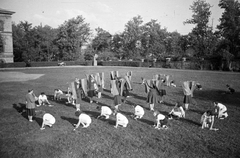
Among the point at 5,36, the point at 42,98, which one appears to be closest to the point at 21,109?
the point at 42,98

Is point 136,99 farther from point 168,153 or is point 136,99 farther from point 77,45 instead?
point 77,45

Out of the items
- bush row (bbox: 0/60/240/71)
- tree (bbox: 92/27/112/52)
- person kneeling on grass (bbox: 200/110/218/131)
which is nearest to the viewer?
person kneeling on grass (bbox: 200/110/218/131)

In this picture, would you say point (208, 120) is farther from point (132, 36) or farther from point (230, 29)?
point (132, 36)

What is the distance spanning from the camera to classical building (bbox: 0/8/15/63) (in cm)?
5288

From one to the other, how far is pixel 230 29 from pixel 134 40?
37306mm

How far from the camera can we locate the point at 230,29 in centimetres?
4169

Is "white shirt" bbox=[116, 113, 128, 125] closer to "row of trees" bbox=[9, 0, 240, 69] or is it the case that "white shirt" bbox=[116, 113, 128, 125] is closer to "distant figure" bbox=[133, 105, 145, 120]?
"distant figure" bbox=[133, 105, 145, 120]

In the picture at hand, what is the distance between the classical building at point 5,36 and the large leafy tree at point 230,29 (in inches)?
2237

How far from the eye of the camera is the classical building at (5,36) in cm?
5288

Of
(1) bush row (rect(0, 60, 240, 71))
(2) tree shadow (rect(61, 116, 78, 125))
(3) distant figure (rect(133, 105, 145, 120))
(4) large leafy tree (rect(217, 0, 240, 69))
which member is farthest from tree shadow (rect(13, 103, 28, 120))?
(4) large leafy tree (rect(217, 0, 240, 69))

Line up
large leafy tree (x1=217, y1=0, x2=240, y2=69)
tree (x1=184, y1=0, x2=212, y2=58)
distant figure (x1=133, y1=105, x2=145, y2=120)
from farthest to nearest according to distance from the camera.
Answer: tree (x1=184, y1=0, x2=212, y2=58) → large leafy tree (x1=217, y1=0, x2=240, y2=69) → distant figure (x1=133, y1=105, x2=145, y2=120)

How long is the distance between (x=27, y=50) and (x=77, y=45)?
1645cm

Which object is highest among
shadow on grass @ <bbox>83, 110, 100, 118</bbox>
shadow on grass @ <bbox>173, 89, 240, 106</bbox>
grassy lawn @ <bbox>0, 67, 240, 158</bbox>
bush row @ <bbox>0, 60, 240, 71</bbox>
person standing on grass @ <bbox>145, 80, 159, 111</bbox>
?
bush row @ <bbox>0, 60, 240, 71</bbox>

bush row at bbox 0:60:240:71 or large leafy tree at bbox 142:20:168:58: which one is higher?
large leafy tree at bbox 142:20:168:58
